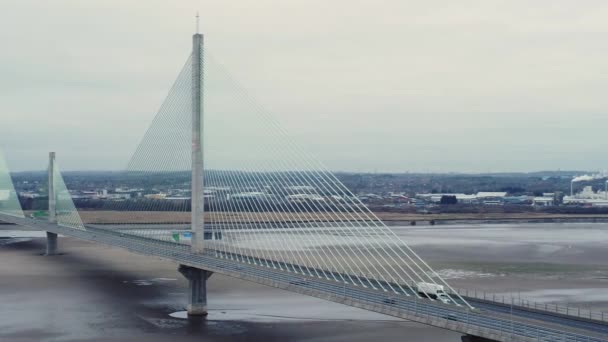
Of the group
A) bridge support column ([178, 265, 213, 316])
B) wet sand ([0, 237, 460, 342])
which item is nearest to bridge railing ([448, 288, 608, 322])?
wet sand ([0, 237, 460, 342])

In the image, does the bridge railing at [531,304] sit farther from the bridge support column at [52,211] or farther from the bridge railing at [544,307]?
the bridge support column at [52,211]

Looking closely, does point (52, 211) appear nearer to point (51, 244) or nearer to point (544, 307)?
point (51, 244)

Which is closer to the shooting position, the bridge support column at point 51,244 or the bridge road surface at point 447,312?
the bridge road surface at point 447,312

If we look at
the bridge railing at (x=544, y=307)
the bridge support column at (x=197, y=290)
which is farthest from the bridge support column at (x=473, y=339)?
the bridge support column at (x=197, y=290)

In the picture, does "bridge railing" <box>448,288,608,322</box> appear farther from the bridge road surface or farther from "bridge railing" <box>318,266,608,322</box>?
the bridge road surface

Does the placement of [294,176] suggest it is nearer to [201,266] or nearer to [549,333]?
[201,266]

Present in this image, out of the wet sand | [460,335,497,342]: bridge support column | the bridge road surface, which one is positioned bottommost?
the wet sand

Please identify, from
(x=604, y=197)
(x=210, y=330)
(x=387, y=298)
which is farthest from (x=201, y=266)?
(x=604, y=197)

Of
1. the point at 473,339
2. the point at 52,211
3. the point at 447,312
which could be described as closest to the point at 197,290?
the point at 447,312
